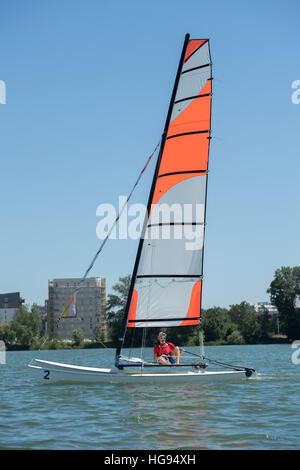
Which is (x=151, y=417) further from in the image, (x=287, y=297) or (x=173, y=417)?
(x=287, y=297)

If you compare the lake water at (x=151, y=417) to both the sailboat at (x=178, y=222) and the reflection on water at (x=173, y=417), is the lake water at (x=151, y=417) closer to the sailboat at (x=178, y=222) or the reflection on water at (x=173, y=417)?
the reflection on water at (x=173, y=417)

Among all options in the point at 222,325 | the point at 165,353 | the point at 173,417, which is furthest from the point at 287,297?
the point at 173,417

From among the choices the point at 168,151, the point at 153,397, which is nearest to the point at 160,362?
the point at 153,397

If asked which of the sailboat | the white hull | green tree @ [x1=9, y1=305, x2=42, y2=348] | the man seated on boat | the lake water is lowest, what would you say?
green tree @ [x1=9, y1=305, x2=42, y2=348]

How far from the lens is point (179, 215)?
21.1 m

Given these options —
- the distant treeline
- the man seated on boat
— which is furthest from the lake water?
the distant treeline

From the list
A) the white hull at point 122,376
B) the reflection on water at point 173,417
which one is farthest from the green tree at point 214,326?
the reflection on water at point 173,417

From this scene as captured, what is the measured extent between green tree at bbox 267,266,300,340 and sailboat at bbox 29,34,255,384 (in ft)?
276

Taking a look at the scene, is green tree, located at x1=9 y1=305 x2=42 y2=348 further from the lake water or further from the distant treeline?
the lake water

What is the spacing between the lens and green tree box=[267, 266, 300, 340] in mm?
101438

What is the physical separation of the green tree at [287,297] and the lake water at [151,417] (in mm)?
83155

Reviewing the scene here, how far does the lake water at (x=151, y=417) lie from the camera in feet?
37.5
